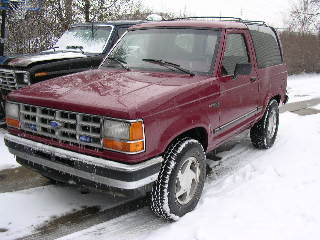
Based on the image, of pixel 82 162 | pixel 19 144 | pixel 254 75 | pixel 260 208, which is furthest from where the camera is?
pixel 254 75

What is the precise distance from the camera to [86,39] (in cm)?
741

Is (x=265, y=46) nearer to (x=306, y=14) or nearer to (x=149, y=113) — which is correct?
(x=149, y=113)

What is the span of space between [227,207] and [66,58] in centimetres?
391

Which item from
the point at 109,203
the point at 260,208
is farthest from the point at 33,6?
the point at 260,208

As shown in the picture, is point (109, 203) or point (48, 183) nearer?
point (109, 203)

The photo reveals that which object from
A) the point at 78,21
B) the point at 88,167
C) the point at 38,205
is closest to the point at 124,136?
the point at 88,167

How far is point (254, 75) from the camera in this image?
508cm

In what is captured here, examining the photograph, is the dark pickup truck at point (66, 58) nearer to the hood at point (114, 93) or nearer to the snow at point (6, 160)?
the snow at point (6, 160)

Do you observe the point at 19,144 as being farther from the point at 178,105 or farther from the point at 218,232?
the point at 218,232

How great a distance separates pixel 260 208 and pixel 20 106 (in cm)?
271

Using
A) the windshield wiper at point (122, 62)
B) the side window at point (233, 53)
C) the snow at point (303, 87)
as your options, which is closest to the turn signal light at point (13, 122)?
the windshield wiper at point (122, 62)

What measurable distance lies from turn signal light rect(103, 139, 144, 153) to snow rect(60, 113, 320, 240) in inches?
35.7

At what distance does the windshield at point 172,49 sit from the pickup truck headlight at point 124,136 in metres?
1.30

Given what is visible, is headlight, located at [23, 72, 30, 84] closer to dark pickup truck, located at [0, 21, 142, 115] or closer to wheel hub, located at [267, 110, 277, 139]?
dark pickup truck, located at [0, 21, 142, 115]
